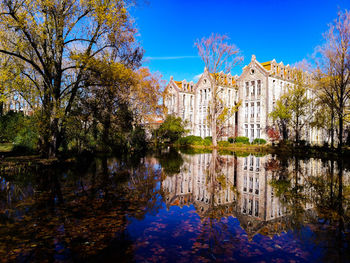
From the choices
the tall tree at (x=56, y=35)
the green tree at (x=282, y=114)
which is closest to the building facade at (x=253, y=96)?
the green tree at (x=282, y=114)

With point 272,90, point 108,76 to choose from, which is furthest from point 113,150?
point 272,90

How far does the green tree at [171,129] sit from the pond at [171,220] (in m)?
30.5

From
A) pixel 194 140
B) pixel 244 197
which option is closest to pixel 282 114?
pixel 194 140

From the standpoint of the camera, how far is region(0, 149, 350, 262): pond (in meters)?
4.69

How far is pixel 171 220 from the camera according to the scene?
22.0ft

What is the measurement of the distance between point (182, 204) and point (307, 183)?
690 centimetres

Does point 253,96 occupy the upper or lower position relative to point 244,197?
upper

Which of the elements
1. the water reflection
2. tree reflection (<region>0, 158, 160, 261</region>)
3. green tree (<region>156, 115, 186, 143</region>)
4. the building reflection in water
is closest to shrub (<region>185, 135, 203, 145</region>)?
green tree (<region>156, 115, 186, 143</region>)

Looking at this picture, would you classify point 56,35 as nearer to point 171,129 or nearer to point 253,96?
point 171,129

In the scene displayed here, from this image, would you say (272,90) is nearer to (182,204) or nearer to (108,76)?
(108,76)

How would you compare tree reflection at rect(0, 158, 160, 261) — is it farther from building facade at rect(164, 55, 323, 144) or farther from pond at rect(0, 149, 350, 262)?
building facade at rect(164, 55, 323, 144)

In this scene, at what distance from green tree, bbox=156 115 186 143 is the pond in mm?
30514

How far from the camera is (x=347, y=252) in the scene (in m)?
4.75

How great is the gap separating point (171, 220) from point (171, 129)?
35.3 m
